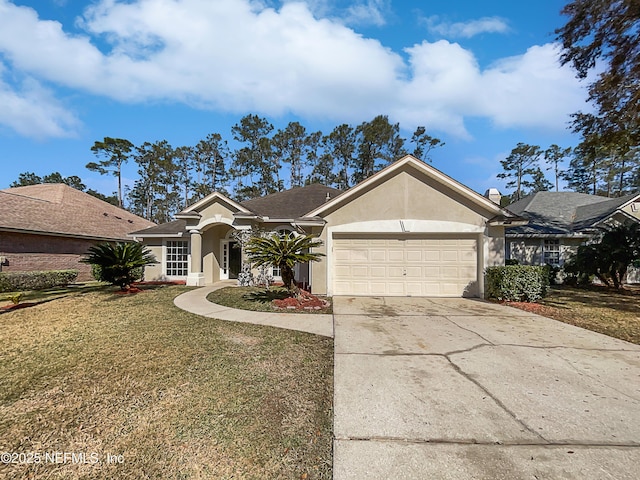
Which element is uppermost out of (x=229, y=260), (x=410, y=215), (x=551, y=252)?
(x=410, y=215)

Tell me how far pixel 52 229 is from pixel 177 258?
6.63 m

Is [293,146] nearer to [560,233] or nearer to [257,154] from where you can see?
[257,154]

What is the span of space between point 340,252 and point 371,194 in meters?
2.47

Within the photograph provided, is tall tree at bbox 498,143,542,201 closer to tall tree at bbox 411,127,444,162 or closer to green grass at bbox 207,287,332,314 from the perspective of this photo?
tall tree at bbox 411,127,444,162

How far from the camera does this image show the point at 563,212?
19391mm

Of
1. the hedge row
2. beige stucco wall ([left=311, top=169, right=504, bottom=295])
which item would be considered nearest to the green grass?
beige stucco wall ([left=311, top=169, right=504, bottom=295])

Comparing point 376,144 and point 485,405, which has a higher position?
point 376,144

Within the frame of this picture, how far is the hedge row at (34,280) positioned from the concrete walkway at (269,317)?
9215 millimetres

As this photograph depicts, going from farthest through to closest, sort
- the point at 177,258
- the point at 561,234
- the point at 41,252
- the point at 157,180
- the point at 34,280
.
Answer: the point at 157,180 → the point at 177,258 → the point at 41,252 → the point at 561,234 → the point at 34,280

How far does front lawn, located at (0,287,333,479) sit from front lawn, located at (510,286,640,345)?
6.56 m

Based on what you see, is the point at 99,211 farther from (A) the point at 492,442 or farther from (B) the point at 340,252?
(A) the point at 492,442

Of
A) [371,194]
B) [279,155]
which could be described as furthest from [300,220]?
[279,155]

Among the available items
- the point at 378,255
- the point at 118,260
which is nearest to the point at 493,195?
the point at 378,255

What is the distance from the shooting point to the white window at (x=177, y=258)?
17062 mm
